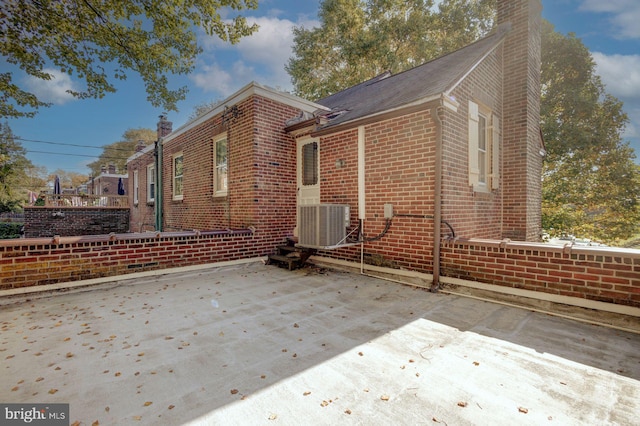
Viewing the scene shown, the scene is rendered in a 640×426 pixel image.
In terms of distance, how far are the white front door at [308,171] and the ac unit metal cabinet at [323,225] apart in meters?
1.37

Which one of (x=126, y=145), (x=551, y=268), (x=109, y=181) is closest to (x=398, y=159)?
(x=551, y=268)

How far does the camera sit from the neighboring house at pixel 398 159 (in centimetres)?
469

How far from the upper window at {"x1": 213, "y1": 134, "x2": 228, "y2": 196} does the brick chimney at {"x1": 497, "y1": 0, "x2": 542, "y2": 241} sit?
7186mm

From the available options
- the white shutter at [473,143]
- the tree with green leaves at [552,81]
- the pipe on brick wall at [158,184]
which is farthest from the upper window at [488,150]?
the pipe on brick wall at [158,184]

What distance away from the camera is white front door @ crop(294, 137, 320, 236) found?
22.1ft

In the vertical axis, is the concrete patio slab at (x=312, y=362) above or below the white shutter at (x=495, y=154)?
below

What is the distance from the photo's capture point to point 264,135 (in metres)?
A: 6.66

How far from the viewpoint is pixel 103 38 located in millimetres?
6270

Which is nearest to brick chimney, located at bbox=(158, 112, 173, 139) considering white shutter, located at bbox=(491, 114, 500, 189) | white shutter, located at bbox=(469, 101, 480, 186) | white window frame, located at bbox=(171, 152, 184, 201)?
white window frame, located at bbox=(171, 152, 184, 201)

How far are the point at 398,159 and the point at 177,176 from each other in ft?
28.2

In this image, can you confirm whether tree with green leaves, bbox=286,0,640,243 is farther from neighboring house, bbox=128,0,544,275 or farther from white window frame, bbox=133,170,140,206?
white window frame, bbox=133,170,140,206

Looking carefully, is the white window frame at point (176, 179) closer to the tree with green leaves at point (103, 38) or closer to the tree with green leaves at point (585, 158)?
the tree with green leaves at point (103, 38)

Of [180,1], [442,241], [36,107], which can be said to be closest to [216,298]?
[442,241]

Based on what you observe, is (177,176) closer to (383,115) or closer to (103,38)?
(103,38)
